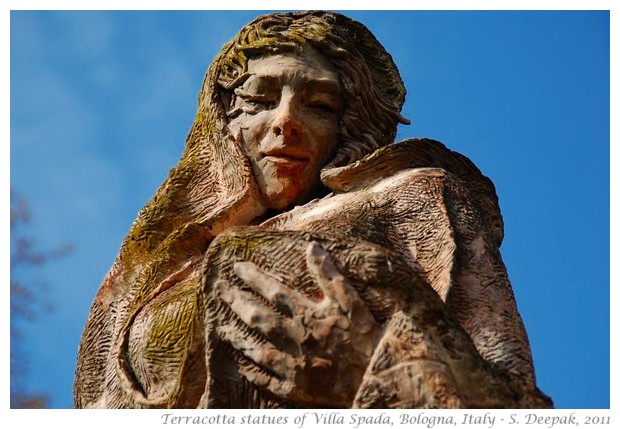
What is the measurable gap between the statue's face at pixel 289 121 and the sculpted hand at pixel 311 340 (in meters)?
1.87

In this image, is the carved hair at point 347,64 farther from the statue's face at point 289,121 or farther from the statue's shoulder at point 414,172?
the statue's shoulder at point 414,172

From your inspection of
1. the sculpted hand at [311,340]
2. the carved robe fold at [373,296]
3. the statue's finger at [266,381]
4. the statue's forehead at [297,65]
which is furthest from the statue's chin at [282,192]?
the statue's finger at [266,381]

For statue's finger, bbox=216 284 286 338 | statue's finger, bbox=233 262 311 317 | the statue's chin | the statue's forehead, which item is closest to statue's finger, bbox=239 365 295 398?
statue's finger, bbox=216 284 286 338

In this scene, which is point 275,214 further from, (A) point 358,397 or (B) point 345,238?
(A) point 358,397

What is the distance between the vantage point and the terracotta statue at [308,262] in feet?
27.5

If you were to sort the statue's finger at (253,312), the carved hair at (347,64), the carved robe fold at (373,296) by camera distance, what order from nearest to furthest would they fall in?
1. the carved robe fold at (373,296)
2. the statue's finger at (253,312)
3. the carved hair at (347,64)

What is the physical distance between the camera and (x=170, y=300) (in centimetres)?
969

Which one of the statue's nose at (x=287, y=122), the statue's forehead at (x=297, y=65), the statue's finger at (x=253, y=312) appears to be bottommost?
the statue's finger at (x=253, y=312)

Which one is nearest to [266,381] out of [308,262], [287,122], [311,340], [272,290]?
[311,340]

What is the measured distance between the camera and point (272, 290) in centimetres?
855

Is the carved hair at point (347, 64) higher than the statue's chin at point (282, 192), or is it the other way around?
the carved hair at point (347, 64)

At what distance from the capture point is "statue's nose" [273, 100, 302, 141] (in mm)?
10281

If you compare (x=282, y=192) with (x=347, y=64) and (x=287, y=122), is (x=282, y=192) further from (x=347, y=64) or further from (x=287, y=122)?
(x=347, y=64)

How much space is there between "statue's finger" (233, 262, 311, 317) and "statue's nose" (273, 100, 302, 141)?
175cm
